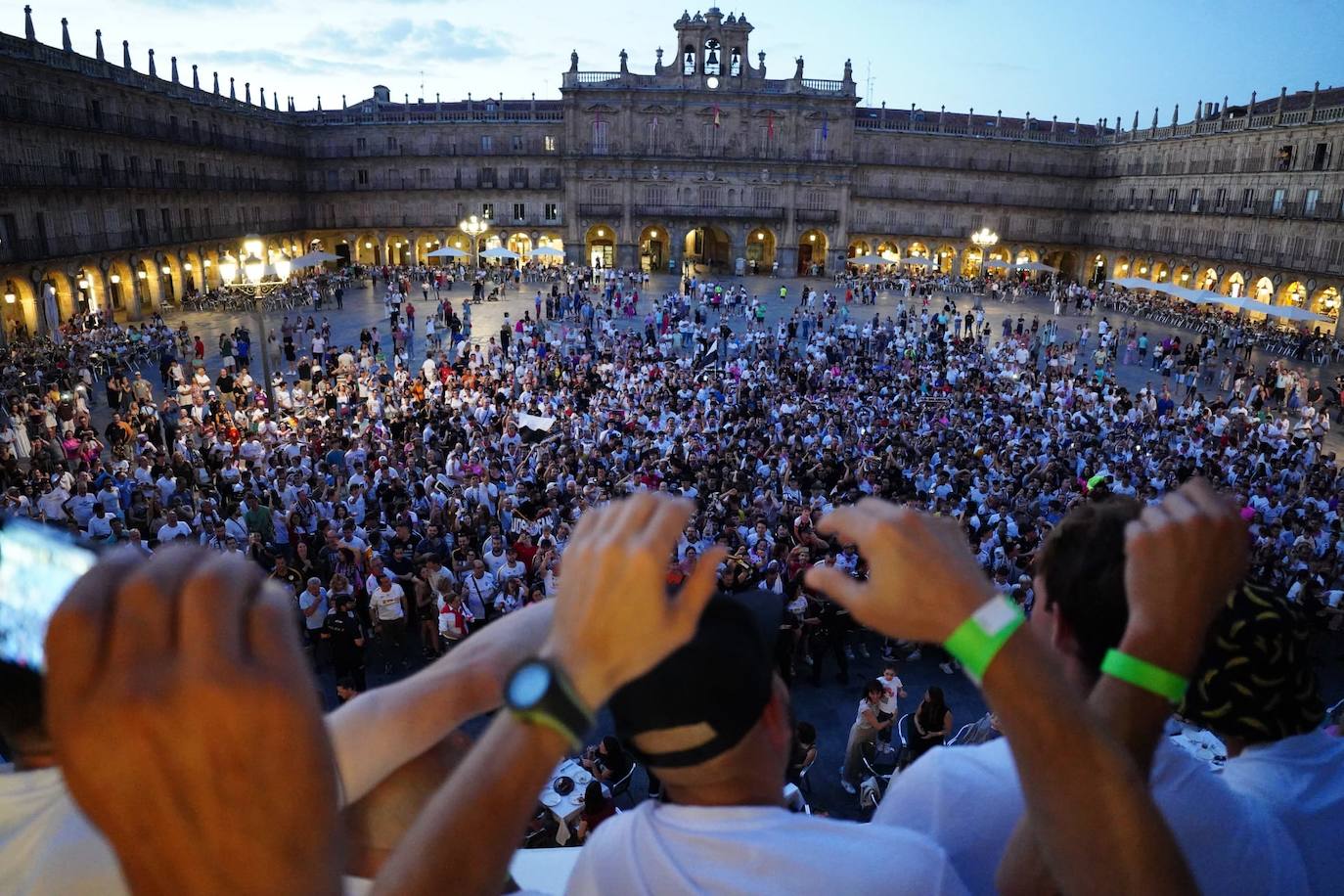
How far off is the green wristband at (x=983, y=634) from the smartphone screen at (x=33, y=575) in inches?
A: 46.0

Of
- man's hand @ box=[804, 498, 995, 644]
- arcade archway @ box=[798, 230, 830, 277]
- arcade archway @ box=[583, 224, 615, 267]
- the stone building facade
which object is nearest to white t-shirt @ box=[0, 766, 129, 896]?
man's hand @ box=[804, 498, 995, 644]

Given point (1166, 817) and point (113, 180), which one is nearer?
point (1166, 817)

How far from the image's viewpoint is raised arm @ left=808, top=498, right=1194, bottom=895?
1.08 meters

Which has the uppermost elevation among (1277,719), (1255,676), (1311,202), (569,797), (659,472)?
(1311,202)

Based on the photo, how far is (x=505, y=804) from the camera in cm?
101

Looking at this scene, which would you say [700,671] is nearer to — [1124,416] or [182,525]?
[182,525]

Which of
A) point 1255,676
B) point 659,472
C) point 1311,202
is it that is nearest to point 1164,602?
point 1255,676

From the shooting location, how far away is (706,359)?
23562 millimetres

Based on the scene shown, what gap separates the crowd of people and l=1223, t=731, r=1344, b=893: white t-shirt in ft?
0.60

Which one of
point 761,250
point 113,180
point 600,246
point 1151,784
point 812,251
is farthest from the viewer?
point 761,250

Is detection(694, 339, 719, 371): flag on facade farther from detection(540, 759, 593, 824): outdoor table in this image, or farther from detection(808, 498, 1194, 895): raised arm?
detection(808, 498, 1194, 895): raised arm

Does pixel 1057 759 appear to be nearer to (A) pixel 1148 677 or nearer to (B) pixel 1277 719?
(A) pixel 1148 677

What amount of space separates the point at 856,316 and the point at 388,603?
3204cm

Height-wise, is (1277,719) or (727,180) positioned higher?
(727,180)
